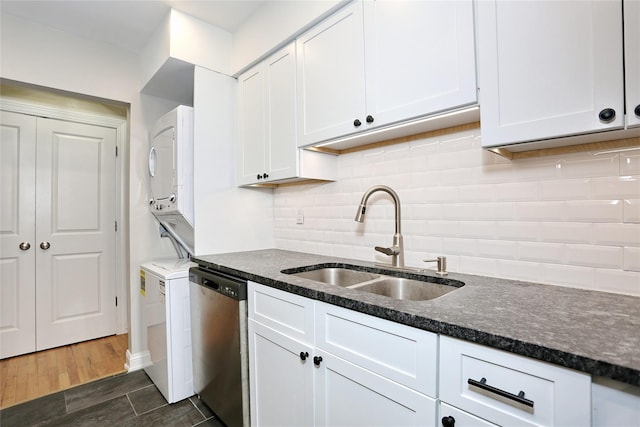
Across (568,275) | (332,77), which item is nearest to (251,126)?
(332,77)

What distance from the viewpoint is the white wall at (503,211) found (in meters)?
1.09

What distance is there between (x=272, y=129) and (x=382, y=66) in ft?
2.93

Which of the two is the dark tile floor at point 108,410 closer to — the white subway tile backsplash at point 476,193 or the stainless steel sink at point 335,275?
the stainless steel sink at point 335,275

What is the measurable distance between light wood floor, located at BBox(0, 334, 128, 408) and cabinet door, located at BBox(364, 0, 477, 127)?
2752 mm

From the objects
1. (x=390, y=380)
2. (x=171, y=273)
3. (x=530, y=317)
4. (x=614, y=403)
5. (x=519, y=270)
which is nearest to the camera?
(x=614, y=403)

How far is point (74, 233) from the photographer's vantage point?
3.02 metres

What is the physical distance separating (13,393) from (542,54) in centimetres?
347

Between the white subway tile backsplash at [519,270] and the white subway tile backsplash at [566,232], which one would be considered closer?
the white subway tile backsplash at [566,232]

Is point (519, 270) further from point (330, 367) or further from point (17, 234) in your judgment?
point (17, 234)

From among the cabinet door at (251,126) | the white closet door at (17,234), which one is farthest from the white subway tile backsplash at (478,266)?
the white closet door at (17,234)

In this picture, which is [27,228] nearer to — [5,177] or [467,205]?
[5,177]

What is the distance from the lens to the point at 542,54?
0.99 m

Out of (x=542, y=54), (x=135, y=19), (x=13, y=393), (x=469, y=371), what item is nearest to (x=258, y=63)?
(x=135, y=19)

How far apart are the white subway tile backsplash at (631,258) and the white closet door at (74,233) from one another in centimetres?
379
